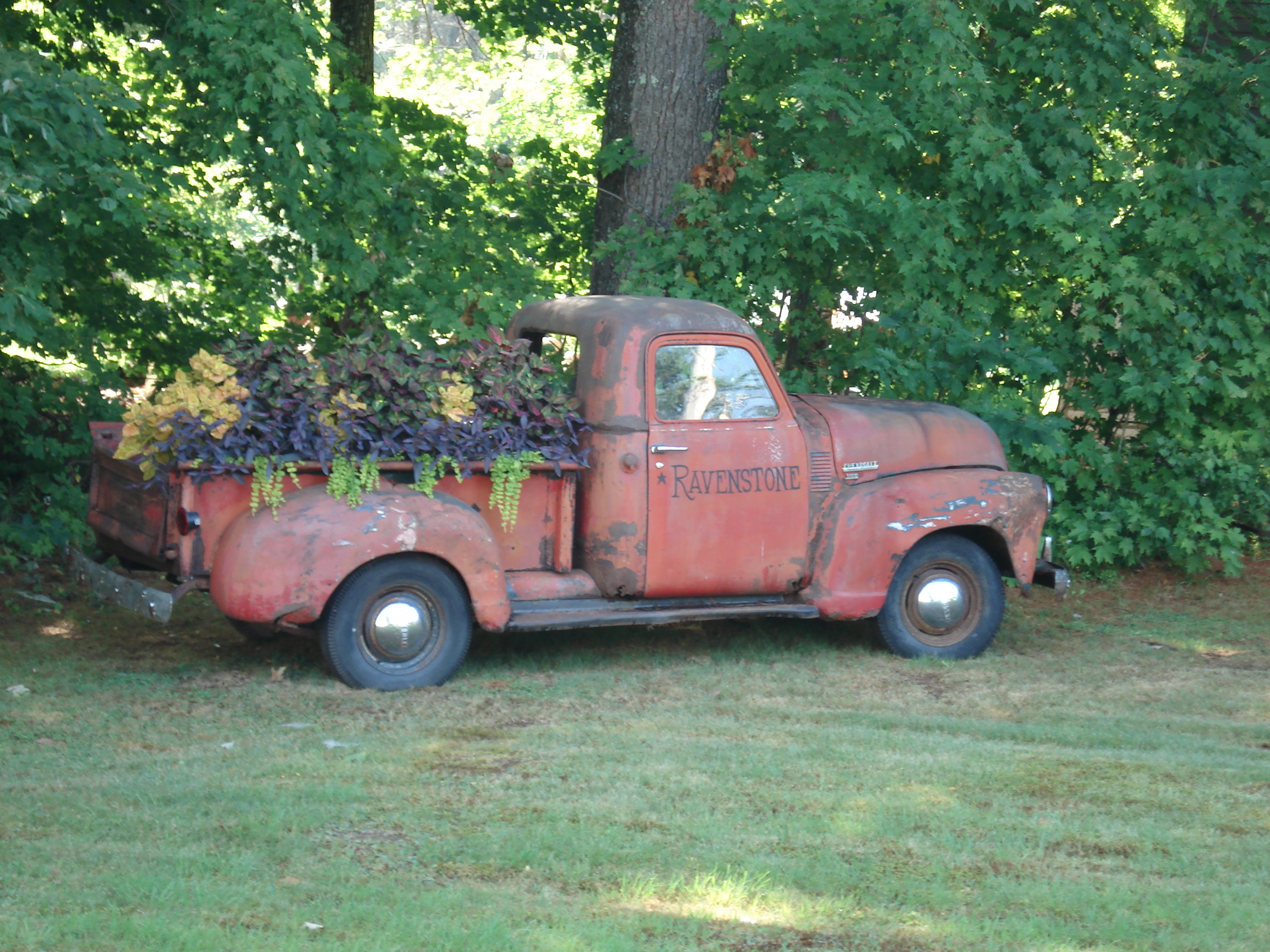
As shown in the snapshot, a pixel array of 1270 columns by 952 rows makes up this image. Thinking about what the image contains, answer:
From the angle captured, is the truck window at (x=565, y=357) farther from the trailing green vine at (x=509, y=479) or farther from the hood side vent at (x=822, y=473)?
the hood side vent at (x=822, y=473)

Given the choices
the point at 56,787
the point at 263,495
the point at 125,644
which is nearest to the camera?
the point at 56,787

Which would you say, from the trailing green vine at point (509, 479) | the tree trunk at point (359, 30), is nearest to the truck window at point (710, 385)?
the trailing green vine at point (509, 479)

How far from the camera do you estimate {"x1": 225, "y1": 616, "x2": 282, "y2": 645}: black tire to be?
751 cm

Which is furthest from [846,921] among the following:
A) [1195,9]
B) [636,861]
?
[1195,9]

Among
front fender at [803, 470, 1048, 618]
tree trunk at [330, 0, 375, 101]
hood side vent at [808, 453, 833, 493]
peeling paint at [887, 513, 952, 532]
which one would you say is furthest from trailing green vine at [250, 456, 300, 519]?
tree trunk at [330, 0, 375, 101]

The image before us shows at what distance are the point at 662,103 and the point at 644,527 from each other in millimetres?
5154

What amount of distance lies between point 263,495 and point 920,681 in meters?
3.55

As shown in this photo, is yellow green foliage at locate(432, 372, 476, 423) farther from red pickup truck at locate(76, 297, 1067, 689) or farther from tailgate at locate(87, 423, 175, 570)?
tailgate at locate(87, 423, 175, 570)

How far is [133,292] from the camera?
33.0 ft

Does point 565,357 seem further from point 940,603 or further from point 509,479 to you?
point 940,603

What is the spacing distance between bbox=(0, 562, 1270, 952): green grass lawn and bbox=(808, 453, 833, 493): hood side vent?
1.01m

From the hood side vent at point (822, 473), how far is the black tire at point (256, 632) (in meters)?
3.01

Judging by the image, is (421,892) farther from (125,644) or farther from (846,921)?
(125,644)

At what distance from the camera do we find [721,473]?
7.36 metres
